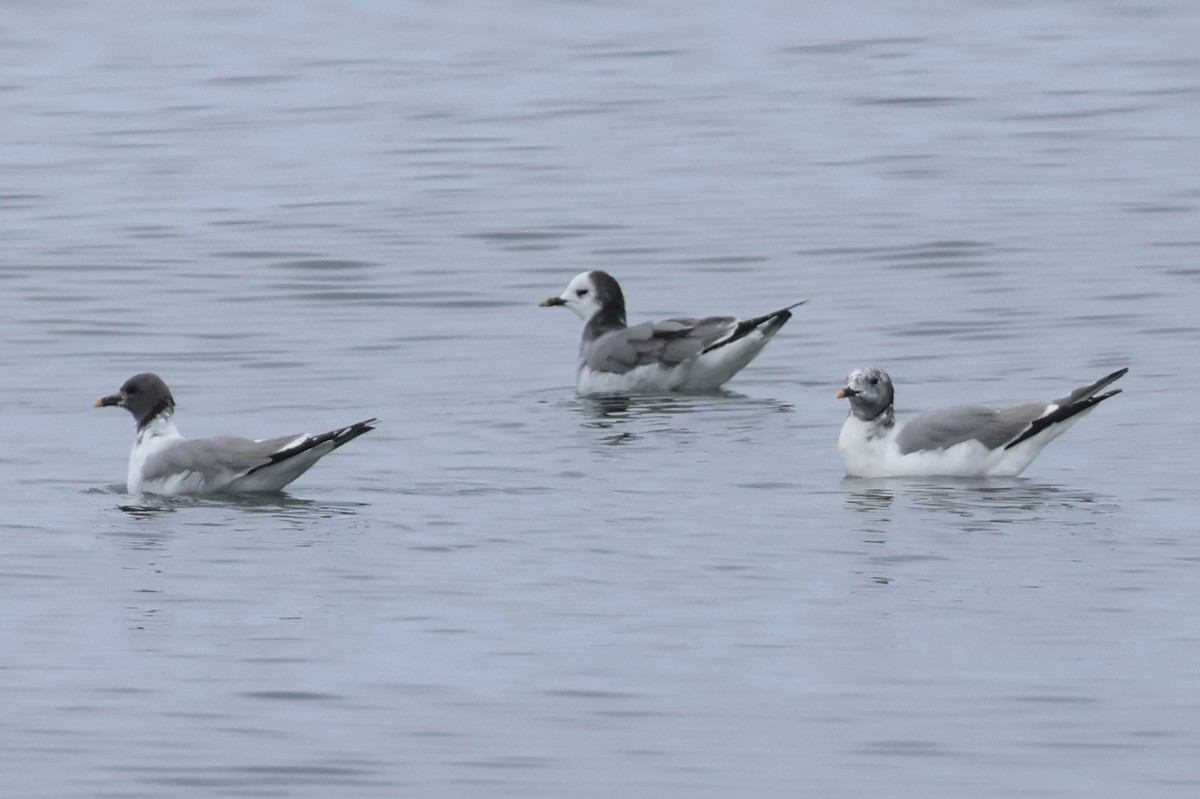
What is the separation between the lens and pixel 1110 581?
12453mm

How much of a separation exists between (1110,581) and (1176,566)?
532mm

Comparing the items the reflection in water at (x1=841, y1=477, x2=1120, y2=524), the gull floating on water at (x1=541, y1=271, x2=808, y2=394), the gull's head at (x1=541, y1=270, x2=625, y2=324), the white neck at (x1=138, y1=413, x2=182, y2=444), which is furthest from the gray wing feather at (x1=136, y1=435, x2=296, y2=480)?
the gull's head at (x1=541, y1=270, x2=625, y2=324)

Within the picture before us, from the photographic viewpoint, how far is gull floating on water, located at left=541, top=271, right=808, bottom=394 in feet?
66.8

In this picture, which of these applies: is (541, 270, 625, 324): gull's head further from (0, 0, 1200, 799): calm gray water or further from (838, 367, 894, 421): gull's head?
(838, 367, 894, 421): gull's head

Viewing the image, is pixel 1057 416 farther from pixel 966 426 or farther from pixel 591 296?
pixel 591 296

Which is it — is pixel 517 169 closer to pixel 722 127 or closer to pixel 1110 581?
pixel 722 127

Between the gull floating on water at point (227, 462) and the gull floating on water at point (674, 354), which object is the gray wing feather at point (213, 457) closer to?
the gull floating on water at point (227, 462)

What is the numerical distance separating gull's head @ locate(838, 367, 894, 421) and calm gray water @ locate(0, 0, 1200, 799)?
0.55 metres

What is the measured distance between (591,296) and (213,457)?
6859 mm

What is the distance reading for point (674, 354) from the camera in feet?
67.9

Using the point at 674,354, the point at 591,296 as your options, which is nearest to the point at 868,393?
the point at 674,354

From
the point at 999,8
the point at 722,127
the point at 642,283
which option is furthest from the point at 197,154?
the point at 999,8

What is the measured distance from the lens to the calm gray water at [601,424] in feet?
33.6

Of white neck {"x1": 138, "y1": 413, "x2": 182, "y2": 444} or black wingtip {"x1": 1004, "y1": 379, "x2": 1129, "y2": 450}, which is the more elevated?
white neck {"x1": 138, "y1": 413, "x2": 182, "y2": 444}
